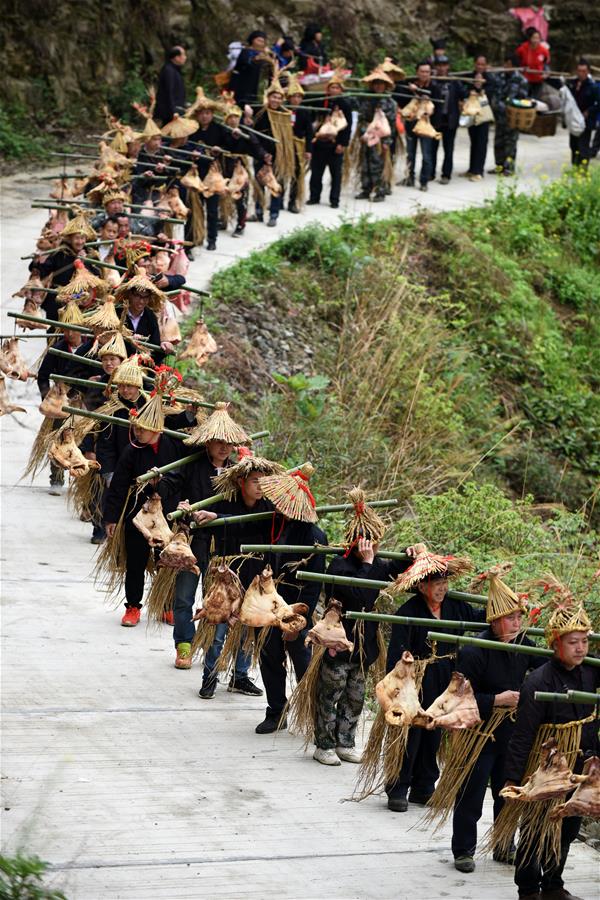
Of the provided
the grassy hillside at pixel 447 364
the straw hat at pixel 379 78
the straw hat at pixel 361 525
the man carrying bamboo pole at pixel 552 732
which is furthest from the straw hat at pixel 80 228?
the straw hat at pixel 379 78

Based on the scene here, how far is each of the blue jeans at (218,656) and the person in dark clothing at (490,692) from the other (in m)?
1.90

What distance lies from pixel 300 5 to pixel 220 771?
1935cm

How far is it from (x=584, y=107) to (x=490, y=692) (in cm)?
1690

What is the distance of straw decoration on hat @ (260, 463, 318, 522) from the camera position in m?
8.19

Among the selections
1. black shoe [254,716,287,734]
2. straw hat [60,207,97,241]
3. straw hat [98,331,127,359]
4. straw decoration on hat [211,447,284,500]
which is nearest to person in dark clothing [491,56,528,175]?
straw hat [60,207,97,241]

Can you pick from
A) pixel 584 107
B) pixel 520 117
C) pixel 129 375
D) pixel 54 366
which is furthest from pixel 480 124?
pixel 129 375

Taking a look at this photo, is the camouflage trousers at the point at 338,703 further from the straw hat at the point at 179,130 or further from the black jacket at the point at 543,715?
the straw hat at the point at 179,130

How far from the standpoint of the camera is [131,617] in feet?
33.4

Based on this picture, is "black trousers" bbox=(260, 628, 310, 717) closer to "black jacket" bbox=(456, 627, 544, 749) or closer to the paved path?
the paved path

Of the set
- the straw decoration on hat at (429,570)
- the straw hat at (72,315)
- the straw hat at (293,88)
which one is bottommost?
the straw decoration on hat at (429,570)

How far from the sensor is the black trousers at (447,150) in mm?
21233

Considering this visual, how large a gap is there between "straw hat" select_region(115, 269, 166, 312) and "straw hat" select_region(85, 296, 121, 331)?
20 centimetres

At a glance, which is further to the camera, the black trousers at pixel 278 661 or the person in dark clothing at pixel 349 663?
the black trousers at pixel 278 661

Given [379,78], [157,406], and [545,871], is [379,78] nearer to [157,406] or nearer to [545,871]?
[157,406]
